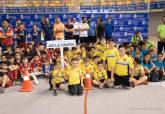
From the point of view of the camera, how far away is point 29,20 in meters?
19.2

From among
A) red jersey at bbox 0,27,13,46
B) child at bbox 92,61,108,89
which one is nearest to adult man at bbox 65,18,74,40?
red jersey at bbox 0,27,13,46

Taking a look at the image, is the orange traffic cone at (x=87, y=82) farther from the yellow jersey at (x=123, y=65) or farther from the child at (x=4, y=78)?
the child at (x=4, y=78)

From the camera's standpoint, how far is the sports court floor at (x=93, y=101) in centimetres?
903

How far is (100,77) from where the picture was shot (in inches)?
445

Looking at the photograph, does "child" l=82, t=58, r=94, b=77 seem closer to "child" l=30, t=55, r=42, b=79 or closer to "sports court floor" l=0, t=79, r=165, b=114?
"sports court floor" l=0, t=79, r=165, b=114

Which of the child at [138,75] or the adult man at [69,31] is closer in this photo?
the child at [138,75]

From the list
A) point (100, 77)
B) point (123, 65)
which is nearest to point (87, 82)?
point (100, 77)

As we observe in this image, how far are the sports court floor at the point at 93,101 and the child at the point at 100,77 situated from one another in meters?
0.26

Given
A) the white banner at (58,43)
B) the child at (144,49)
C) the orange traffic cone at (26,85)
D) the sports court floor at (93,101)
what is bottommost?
the sports court floor at (93,101)

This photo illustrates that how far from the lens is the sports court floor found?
29.6 ft

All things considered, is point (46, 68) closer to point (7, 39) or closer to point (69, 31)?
point (7, 39)

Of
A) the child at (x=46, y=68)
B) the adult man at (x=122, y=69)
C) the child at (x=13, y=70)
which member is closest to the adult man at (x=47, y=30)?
the child at (x=46, y=68)

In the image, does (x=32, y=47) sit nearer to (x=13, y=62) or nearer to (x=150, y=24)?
(x=13, y=62)

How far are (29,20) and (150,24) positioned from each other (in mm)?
7699
